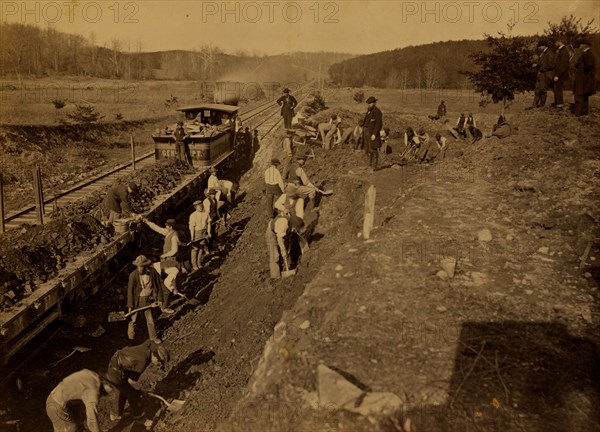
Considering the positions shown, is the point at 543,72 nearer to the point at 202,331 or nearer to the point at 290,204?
the point at 290,204

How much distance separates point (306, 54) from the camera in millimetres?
144875

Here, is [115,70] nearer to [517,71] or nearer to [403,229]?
[517,71]

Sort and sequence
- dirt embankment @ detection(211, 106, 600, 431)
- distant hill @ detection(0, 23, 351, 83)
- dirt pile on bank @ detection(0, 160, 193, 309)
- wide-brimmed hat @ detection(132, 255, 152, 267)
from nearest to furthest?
dirt embankment @ detection(211, 106, 600, 431) < wide-brimmed hat @ detection(132, 255, 152, 267) < dirt pile on bank @ detection(0, 160, 193, 309) < distant hill @ detection(0, 23, 351, 83)

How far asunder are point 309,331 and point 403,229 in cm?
320

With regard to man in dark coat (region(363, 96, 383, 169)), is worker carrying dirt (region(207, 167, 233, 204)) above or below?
below

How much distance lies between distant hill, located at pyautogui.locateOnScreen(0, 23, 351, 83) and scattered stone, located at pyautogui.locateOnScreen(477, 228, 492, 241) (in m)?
33.1

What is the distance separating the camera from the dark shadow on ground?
4.11 m

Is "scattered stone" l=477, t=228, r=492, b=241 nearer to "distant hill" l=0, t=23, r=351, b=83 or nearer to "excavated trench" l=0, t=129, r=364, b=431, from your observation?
"excavated trench" l=0, t=129, r=364, b=431

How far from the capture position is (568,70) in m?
11.2

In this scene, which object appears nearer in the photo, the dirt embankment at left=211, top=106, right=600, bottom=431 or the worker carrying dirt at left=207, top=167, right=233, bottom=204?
the dirt embankment at left=211, top=106, right=600, bottom=431

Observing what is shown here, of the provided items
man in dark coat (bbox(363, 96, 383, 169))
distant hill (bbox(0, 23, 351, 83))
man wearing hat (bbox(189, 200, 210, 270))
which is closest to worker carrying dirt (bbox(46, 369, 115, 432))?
man wearing hat (bbox(189, 200, 210, 270))

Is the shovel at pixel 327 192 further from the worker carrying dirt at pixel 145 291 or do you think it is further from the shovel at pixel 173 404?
the shovel at pixel 173 404

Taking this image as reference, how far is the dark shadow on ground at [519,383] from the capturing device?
4.11 meters

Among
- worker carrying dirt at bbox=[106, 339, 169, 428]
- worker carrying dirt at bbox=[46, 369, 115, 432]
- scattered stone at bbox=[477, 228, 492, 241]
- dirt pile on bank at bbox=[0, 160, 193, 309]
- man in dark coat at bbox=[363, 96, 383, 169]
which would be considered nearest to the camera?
worker carrying dirt at bbox=[46, 369, 115, 432]
